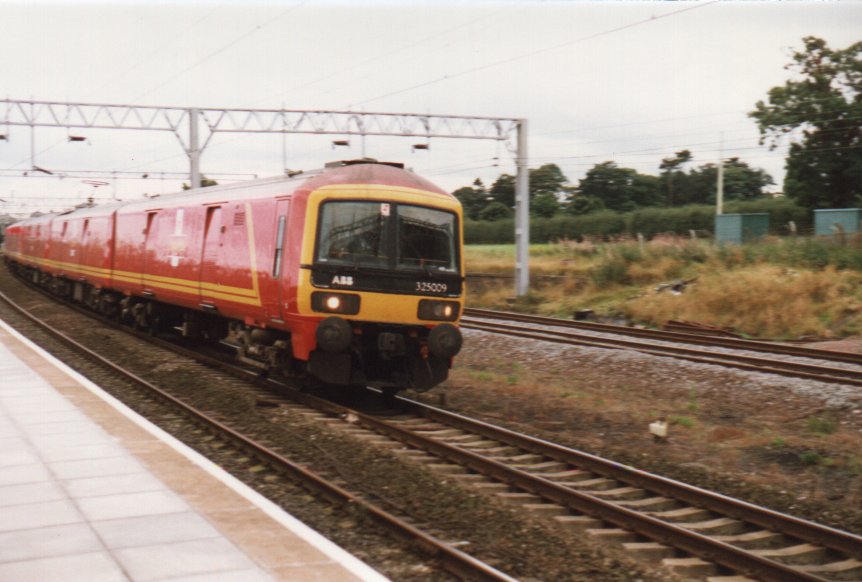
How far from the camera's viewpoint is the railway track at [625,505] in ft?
20.1

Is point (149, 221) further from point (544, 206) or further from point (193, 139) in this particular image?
point (544, 206)

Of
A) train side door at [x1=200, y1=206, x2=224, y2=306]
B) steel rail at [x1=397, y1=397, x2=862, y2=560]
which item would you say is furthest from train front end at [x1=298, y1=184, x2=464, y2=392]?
train side door at [x1=200, y1=206, x2=224, y2=306]

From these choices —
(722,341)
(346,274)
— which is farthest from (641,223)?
(346,274)

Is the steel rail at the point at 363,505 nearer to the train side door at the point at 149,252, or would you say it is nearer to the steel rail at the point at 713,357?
the train side door at the point at 149,252

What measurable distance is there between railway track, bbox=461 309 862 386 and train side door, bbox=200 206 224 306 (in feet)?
24.2

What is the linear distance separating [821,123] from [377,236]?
3846cm

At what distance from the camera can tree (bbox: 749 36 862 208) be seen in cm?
4262

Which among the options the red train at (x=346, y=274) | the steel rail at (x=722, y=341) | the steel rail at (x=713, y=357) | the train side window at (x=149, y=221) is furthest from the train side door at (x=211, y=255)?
the steel rail at (x=722, y=341)

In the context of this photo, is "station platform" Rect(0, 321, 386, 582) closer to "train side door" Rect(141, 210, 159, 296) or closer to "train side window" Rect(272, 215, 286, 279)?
"train side window" Rect(272, 215, 286, 279)

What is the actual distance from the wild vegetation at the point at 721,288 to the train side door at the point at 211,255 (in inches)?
500

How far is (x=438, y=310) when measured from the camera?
458 inches

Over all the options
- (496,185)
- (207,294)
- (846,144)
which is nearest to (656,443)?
(207,294)

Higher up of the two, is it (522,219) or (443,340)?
(522,219)

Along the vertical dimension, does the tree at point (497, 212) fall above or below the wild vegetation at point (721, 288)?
above
